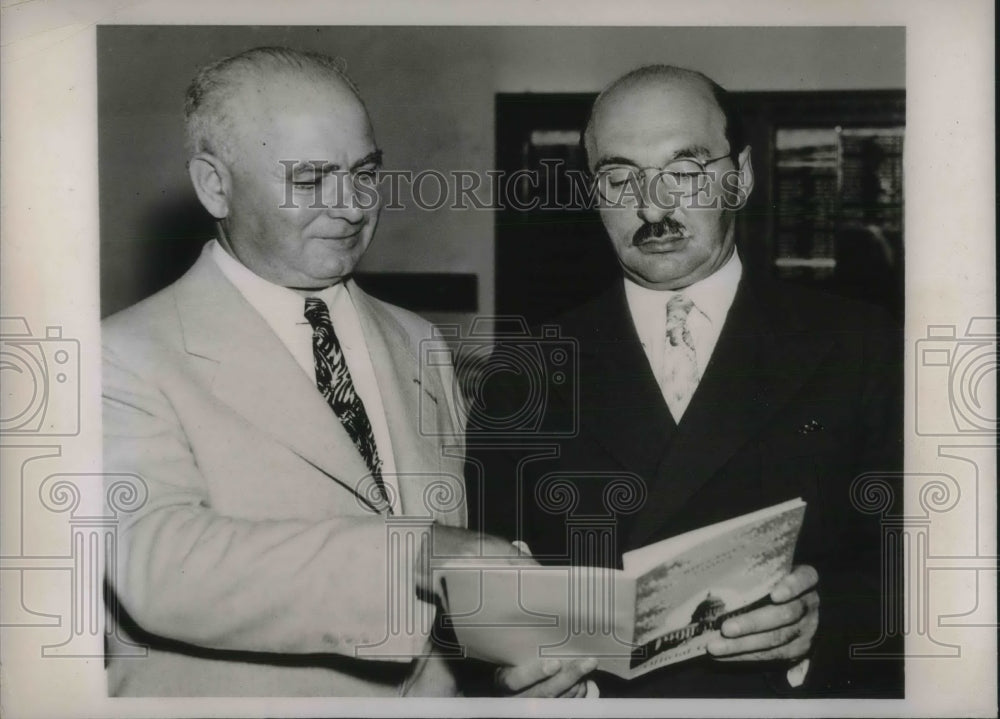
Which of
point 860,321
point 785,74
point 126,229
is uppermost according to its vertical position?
point 785,74

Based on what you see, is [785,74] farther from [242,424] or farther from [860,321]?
[242,424]

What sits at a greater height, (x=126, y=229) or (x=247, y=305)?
(x=126, y=229)

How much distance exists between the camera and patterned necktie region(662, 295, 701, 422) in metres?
2.32

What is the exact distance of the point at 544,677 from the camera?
234cm

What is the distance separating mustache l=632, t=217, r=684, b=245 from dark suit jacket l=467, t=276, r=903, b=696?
12cm

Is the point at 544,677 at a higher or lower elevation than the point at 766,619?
lower

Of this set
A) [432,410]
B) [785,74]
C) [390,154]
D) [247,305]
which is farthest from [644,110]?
[247,305]

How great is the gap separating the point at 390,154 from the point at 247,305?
0.42 metres

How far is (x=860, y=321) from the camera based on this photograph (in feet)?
7.68

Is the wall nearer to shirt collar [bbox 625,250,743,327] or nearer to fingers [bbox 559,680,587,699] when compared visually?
shirt collar [bbox 625,250,743,327]
